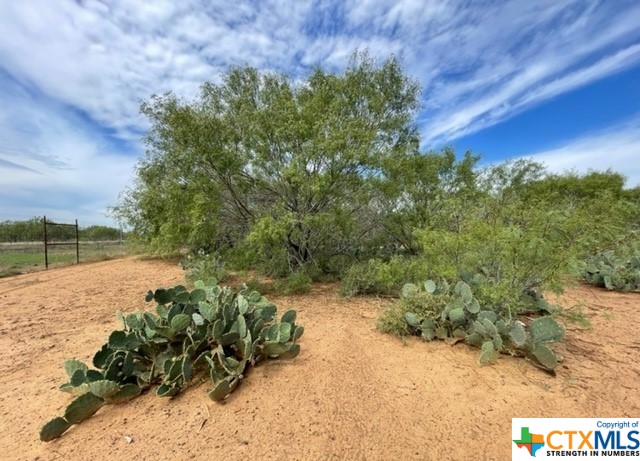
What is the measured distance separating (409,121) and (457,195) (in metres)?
2.05

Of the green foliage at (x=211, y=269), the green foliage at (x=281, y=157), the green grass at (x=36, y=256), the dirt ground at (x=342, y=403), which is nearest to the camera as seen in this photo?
the dirt ground at (x=342, y=403)

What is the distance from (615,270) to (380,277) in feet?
16.4

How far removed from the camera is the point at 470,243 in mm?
3965

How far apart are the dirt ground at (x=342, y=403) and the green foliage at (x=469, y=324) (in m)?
0.16

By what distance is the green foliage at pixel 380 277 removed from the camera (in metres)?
5.26

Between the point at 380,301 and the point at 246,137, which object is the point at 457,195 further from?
the point at 246,137

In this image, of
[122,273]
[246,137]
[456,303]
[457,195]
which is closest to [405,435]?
[456,303]

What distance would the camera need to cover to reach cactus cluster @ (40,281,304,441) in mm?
2580

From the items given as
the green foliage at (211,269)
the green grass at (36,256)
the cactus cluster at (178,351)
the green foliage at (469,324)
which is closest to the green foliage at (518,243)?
the green foliage at (469,324)

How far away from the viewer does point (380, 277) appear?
536 cm

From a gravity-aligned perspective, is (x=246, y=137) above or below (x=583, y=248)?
above

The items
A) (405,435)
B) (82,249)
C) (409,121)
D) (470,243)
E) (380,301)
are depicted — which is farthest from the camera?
(82,249)

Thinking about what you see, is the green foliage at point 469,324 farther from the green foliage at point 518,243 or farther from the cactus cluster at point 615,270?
the cactus cluster at point 615,270

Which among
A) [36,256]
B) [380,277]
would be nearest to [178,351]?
[380,277]
